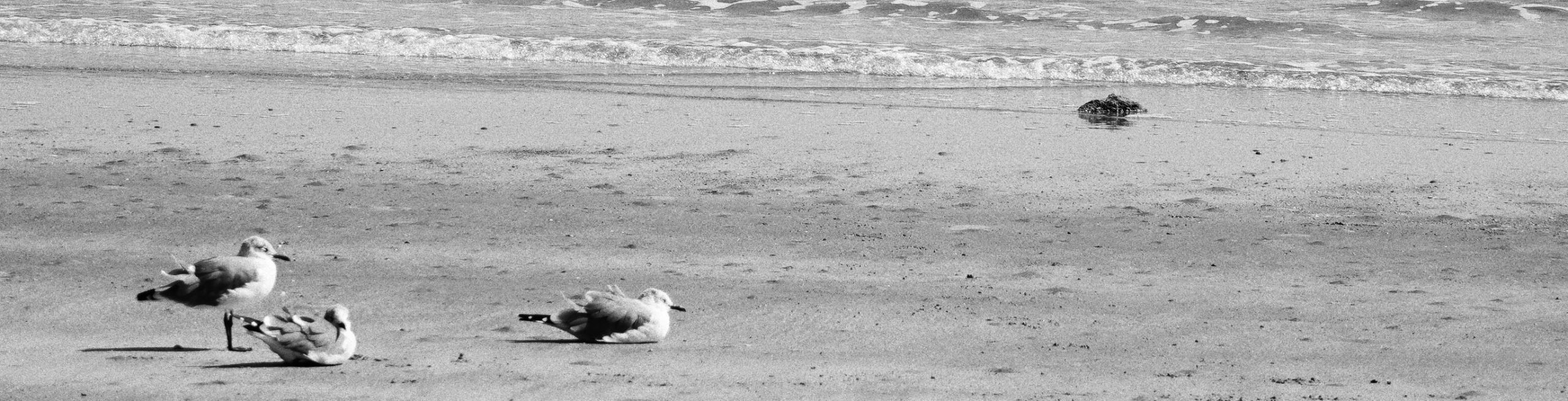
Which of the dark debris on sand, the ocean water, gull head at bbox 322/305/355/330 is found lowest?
the ocean water

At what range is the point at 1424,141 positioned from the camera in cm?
1071

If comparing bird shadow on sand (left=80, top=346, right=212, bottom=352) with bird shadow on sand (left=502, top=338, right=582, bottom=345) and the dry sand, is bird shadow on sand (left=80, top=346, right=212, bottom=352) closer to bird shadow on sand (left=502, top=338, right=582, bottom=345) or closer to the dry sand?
the dry sand

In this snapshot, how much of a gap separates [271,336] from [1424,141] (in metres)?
8.62

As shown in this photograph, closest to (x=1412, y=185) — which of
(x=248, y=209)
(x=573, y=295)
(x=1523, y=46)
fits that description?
(x=573, y=295)

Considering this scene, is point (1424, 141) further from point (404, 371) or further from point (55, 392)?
point (55, 392)

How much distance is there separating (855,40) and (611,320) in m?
14.8

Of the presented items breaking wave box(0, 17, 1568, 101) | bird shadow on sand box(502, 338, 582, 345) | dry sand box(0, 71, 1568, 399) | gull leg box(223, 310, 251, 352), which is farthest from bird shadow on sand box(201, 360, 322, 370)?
breaking wave box(0, 17, 1568, 101)

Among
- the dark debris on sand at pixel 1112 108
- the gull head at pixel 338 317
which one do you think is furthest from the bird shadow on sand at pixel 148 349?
the dark debris on sand at pixel 1112 108

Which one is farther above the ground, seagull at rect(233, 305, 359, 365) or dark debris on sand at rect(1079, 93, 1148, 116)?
seagull at rect(233, 305, 359, 365)

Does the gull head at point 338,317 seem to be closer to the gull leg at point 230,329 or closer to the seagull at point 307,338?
the seagull at point 307,338

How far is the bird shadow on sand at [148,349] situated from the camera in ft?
15.4

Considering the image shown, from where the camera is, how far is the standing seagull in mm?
4688

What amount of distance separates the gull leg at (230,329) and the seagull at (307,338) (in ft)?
0.63

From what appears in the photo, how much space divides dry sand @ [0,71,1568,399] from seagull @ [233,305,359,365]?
0.27 ft
